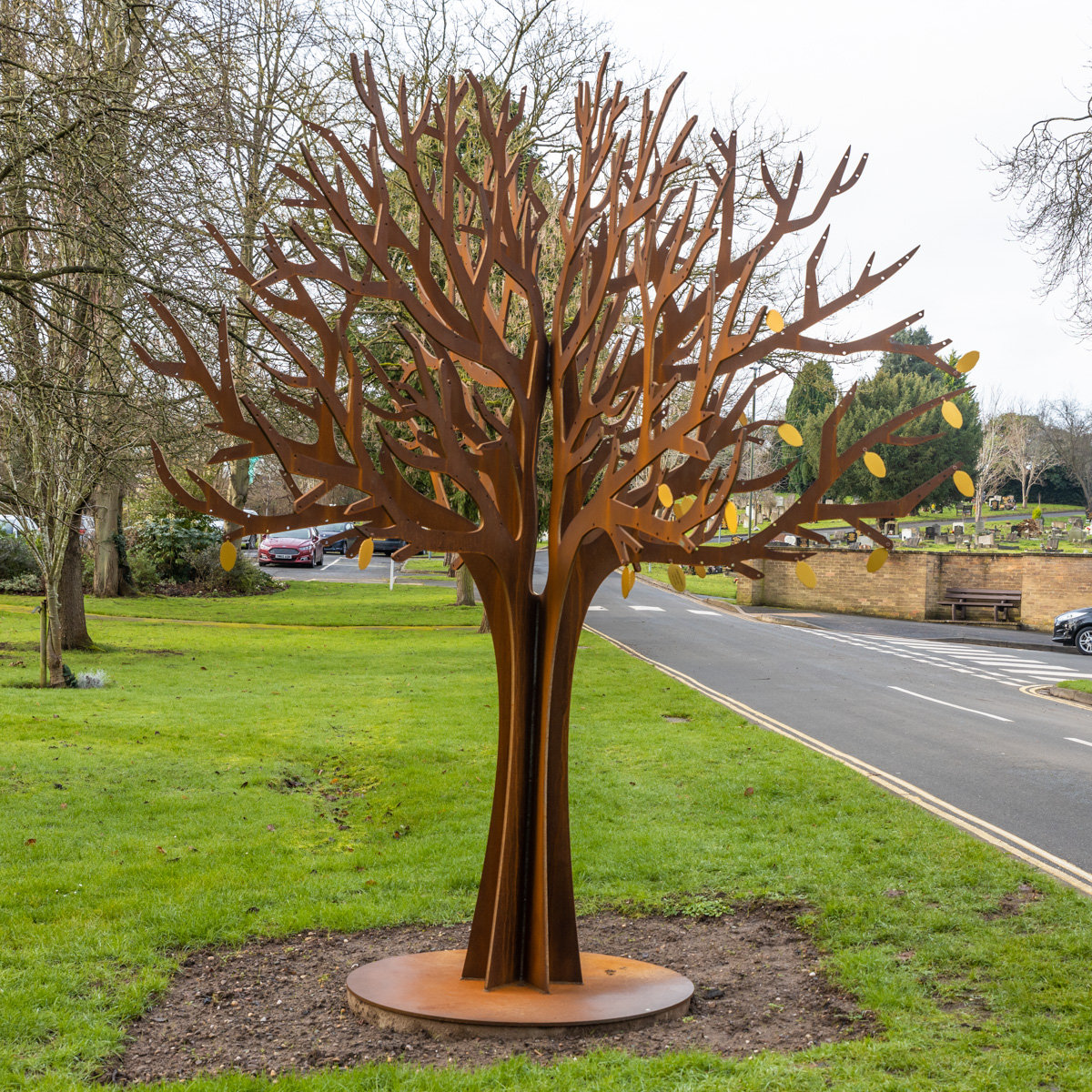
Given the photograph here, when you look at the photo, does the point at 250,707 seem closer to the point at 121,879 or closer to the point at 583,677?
the point at 583,677

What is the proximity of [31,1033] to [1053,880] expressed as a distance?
525 centimetres

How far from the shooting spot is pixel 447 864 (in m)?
6.55

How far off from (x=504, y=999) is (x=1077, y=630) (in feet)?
71.7

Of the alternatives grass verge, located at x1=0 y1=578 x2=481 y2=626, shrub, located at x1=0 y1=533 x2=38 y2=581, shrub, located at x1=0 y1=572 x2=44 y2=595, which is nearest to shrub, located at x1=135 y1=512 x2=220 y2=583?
grass verge, located at x1=0 y1=578 x2=481 y2=626

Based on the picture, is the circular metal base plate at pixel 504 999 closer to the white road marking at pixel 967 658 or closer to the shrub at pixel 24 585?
the white road marking at pixel 967 658

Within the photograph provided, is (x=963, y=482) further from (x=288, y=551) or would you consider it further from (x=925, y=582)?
(x=288, y=551)

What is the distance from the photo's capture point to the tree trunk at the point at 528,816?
458 centimetres

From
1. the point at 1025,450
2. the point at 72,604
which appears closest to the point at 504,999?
the point at 72,604

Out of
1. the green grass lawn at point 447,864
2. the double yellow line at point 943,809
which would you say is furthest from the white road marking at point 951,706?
the green grass lawn at point 447,864

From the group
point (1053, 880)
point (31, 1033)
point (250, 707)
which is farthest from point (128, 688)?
point (1053, 880)

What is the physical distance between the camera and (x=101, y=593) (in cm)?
2592

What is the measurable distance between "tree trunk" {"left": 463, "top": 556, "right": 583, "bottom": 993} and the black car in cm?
2103

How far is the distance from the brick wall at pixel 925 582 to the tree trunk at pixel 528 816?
2315cm

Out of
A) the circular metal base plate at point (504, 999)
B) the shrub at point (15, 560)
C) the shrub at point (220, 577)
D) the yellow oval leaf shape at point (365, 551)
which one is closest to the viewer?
the yellow oval leaf shape at point (365, 551)
